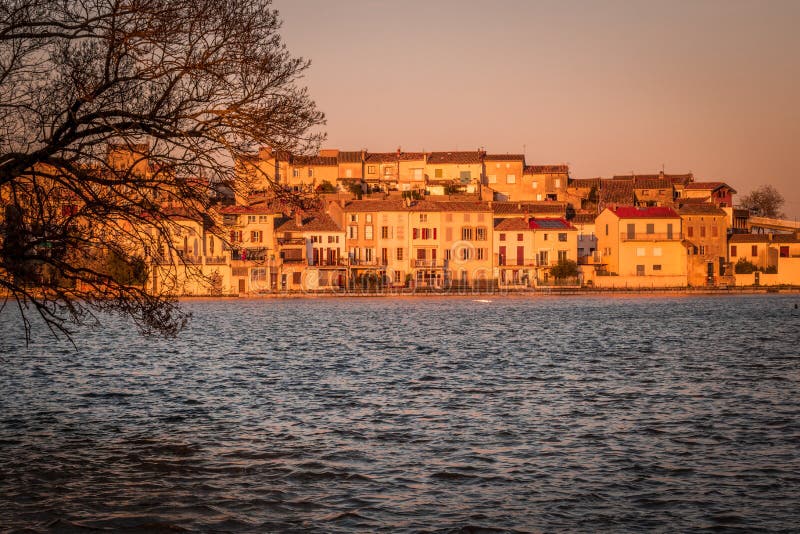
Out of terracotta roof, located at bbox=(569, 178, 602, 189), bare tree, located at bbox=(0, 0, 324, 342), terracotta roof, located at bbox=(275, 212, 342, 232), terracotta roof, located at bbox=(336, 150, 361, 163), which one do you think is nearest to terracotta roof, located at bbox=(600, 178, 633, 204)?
terracotta roof, located at bbox=(569, 178, 602, 189)

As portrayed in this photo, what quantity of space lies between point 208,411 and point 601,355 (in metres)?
20.3

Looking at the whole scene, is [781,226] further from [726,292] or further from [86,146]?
[86,146]

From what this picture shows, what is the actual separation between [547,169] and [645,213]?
81.2 feet

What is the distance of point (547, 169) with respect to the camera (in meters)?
125

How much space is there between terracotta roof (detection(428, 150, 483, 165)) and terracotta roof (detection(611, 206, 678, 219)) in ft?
79.9

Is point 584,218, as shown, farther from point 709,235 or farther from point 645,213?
point 709,235

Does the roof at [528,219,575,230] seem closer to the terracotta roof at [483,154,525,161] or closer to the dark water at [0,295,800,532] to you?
the terracotta roof at [483,154,525,161]

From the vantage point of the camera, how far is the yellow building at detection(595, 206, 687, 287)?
100m

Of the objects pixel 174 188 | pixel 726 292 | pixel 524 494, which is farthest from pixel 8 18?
pixel 726 292

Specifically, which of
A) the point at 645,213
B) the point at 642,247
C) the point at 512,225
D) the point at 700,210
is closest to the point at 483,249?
the point at 512,225

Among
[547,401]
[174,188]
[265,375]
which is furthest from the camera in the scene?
[265,375]

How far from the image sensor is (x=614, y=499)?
45.5ft

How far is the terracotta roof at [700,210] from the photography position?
4218 inches

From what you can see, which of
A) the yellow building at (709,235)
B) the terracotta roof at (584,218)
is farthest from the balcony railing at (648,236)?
the terracotta roof at (584,218)
